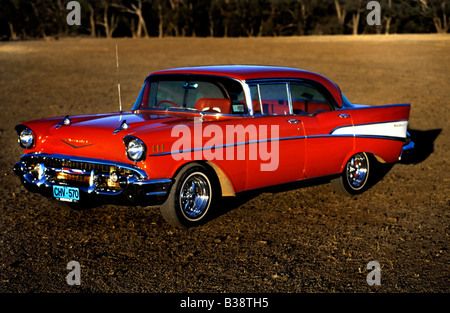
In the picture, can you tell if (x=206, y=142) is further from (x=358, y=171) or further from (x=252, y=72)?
(x=358, y=171)

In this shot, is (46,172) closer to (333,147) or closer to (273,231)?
(273,231)

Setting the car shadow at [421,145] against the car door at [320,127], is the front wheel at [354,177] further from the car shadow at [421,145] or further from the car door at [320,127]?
the car shadow at [421,145]

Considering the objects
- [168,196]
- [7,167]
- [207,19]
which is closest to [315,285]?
[168,196]

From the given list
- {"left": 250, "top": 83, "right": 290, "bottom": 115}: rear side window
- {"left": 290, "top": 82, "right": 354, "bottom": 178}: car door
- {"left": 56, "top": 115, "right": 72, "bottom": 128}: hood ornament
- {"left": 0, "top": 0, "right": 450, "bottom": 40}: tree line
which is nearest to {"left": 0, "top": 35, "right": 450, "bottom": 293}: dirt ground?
{"left": 290, "top": 82, "right": 354, "bottom": 178}: car door

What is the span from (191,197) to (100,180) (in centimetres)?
93

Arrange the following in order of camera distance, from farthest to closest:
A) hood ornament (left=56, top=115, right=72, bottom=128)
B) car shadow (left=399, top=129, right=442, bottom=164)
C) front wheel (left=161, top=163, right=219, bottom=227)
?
car shadow (left=399, top=129, right=442, bottom=164) < hood ornament (left=56, top=115, right=72, bottom=128) < front wheel (left=161, top=163, right=219, bottom=227)

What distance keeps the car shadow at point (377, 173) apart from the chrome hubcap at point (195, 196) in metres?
0.43

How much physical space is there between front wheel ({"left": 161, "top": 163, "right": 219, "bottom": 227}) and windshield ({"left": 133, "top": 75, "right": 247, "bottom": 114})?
0.86 m

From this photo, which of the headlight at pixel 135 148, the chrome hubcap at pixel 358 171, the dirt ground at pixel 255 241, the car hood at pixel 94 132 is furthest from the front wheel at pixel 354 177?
the headlight at pixel 135 148

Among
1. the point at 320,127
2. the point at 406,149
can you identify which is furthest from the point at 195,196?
the point at 406,149

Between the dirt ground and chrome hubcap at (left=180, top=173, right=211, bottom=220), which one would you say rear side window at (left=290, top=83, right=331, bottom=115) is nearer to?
the dirt ground

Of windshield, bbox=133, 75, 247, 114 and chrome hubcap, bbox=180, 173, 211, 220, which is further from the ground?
windshield, bbox=133, 75, 247, 114

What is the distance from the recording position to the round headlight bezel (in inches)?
250

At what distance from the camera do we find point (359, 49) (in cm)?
3562
